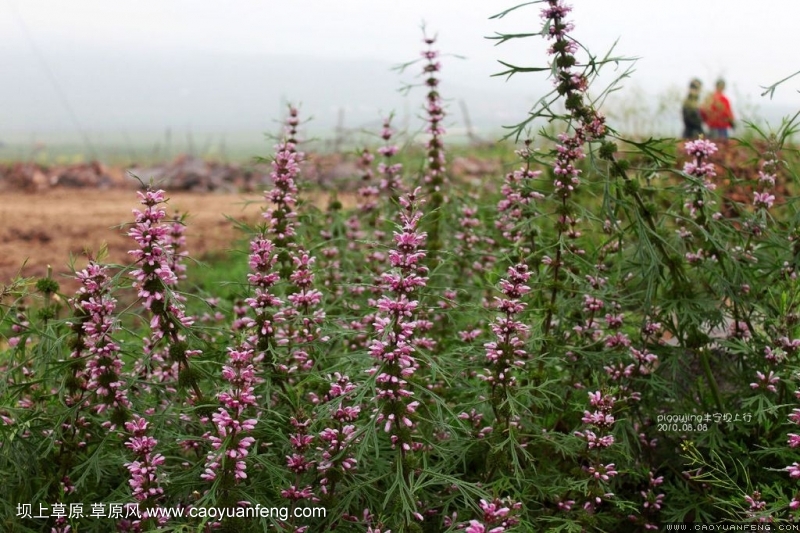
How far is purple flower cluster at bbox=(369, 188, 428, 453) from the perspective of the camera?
2219 millimetres

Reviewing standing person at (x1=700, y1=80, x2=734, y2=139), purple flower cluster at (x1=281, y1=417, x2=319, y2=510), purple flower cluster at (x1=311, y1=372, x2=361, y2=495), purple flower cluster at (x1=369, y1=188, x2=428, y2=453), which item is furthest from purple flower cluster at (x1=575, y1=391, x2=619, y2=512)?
standing person at (x1=700, y1=80, x2=734, y2=139)

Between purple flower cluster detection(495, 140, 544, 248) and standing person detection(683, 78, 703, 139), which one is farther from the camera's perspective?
standing person detection(683, 78, 703, 139)

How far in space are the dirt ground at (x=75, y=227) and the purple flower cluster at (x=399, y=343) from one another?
16.3 ft

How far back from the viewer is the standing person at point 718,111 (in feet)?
32.1

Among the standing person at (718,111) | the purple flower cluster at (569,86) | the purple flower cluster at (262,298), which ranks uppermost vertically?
the standing person at (718,111)

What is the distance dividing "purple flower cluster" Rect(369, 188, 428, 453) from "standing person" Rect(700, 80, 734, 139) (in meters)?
7.59

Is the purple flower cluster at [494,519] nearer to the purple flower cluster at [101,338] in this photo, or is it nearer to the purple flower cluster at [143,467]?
A: the purple flower cluster at [143,467]

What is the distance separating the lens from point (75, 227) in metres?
9.62

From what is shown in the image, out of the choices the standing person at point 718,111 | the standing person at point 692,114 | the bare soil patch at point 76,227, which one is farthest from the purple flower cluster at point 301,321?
the standing person at point 692,114

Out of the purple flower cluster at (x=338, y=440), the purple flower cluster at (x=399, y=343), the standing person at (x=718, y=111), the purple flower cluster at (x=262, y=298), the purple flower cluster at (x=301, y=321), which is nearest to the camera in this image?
→ the purple flower cluster at (x=399, y=343)

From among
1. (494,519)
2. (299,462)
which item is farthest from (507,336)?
(299,462)

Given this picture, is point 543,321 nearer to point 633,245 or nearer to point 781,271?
point 633,245

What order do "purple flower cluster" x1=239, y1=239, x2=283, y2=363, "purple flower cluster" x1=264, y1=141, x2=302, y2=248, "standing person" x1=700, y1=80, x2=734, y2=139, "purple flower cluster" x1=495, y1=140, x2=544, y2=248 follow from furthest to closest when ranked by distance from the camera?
"standing person" x1=700, y1=80, x2=734, y2=139 → "purple flower cluster" x1=495, y1=140, x2=544, y2=248 → "purple flower cluster" x1=264, y1=141, x2=302, y2=248 → "purple flower cluster" x1=239, y1=239, x2=283, y2=363

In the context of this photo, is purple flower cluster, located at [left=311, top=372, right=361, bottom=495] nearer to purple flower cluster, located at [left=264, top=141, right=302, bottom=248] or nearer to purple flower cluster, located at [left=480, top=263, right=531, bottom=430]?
purple flower cluster, located at [left=480, top=263, right=531, bottom=430]
